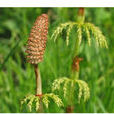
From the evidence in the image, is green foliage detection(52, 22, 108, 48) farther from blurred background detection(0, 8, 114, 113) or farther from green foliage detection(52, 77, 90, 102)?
green foliage detection(52, 77, 90, 102)

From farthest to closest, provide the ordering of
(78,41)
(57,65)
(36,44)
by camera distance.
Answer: (57,65), (78,41), (36,44)

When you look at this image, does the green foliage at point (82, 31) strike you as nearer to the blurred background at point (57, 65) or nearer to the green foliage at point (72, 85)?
the blurred background at point (57, 65)

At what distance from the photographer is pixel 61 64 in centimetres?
216

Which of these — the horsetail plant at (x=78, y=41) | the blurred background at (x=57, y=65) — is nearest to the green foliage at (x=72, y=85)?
the horsetail plant at (x=78, y=41)

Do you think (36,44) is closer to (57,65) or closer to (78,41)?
(78,41)

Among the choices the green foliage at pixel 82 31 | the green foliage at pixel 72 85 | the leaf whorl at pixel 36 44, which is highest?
the green foliage at pixel 82 31

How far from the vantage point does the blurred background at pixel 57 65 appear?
72.4 inches

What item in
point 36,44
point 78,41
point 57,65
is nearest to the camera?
point 36,44

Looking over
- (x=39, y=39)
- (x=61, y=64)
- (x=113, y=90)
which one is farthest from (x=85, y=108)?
(x=39, y=39)

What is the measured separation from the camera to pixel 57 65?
216 cm

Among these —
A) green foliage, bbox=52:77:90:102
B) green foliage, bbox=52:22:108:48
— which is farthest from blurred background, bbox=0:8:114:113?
green foliage, bbox=52:77:90:102

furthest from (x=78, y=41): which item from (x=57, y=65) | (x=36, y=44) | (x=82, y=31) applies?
(x=57, y=65)

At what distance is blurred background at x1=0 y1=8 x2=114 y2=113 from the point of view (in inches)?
72.4

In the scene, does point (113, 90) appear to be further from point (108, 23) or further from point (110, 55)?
point (108, 23)
